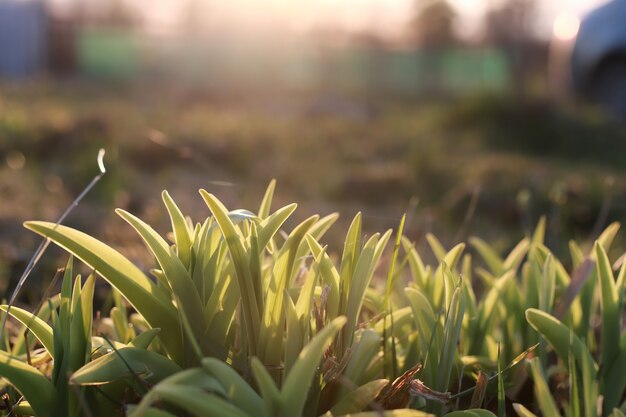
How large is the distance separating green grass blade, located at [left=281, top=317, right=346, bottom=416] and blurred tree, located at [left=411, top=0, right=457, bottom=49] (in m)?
23.9

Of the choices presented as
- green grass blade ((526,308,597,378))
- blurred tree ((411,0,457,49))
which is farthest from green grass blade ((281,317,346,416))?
blurred tree ((411,0,457,49))

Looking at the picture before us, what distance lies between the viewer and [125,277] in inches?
38.1

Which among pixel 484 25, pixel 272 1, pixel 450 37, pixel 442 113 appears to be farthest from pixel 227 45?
pixel 442 113

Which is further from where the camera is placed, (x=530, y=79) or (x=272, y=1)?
(x=272, y=1)

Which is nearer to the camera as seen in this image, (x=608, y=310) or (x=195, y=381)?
(x=195, y=381)

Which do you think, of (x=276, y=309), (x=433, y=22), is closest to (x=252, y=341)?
(x=276, y=309)

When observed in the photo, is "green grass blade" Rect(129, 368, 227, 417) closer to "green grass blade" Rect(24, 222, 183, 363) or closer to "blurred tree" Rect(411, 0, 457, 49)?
"green grass blade" Rect(24, 222, 183, 363)

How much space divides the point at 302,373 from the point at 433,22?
2562cm

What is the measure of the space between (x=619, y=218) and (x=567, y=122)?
442cm

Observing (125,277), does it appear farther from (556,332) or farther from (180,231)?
(556,332)

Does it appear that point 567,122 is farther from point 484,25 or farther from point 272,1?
point 484,25

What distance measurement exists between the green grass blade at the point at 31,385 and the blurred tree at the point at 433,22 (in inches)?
940

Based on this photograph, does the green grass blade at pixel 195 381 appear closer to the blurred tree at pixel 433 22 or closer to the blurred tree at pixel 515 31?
the blurred tree at pixel 515 31

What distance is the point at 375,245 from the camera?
1.04 m
